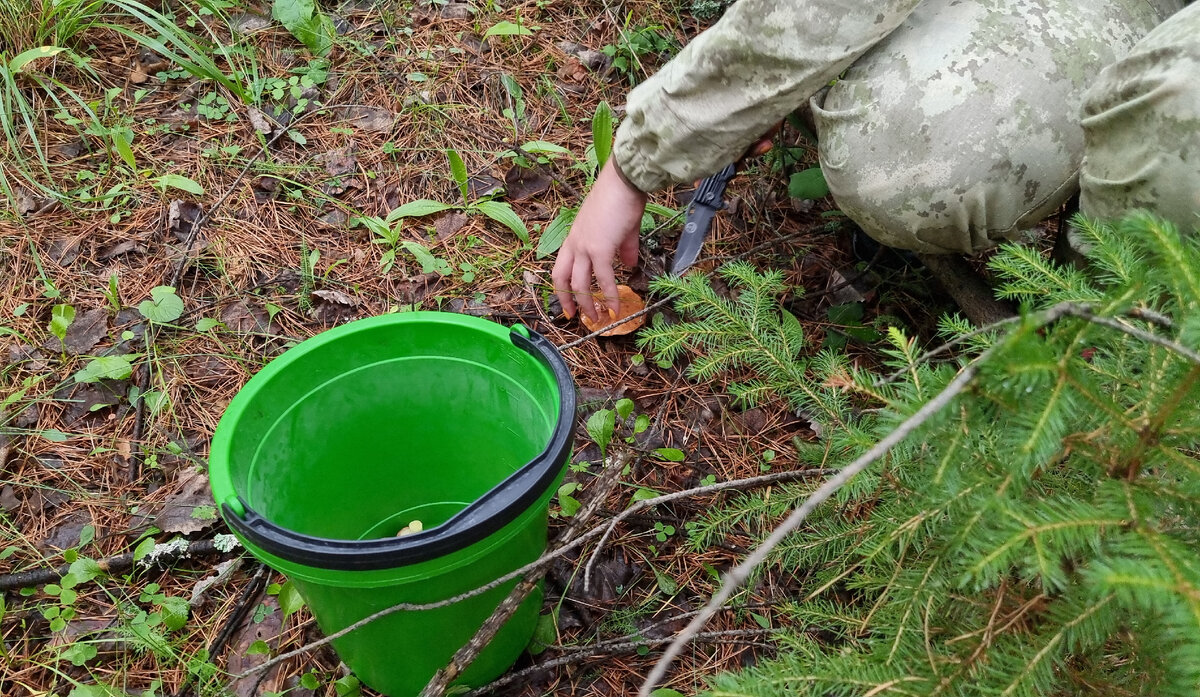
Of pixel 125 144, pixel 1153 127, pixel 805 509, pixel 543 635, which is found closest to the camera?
pixel 805 509

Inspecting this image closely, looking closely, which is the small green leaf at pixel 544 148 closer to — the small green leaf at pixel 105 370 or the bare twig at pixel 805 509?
the small green leaf at pixel 105 370

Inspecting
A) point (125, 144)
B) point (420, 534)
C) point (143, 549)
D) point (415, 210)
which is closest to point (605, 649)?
point (420, 534)

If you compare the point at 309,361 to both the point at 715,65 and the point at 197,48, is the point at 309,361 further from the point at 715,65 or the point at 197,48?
the point at 197,48

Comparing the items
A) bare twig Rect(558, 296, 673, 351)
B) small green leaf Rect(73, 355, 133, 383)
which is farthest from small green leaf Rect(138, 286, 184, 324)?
bare twig Rect(558, 296, 673, 351)

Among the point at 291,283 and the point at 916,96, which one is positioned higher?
the point at 916,96

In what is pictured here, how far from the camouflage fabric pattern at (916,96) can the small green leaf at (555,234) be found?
1.72ft

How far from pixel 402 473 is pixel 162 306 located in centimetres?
75

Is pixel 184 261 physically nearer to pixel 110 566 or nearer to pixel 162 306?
pixel 162 306

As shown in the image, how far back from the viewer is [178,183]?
2.07m

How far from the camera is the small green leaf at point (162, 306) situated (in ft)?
6.06

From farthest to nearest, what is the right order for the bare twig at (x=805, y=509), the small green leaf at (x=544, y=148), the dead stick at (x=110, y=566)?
the small green leaf at (x=544, y=148) → the dead stick at (x=110, y=566) → the bare twig at (x=805, y=509)

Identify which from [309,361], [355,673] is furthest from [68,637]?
[309,361]

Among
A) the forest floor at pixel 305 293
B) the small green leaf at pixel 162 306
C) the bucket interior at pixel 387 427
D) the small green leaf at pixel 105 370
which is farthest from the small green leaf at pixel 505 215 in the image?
the small green leaf at pixel 105 370

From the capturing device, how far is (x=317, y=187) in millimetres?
2152
